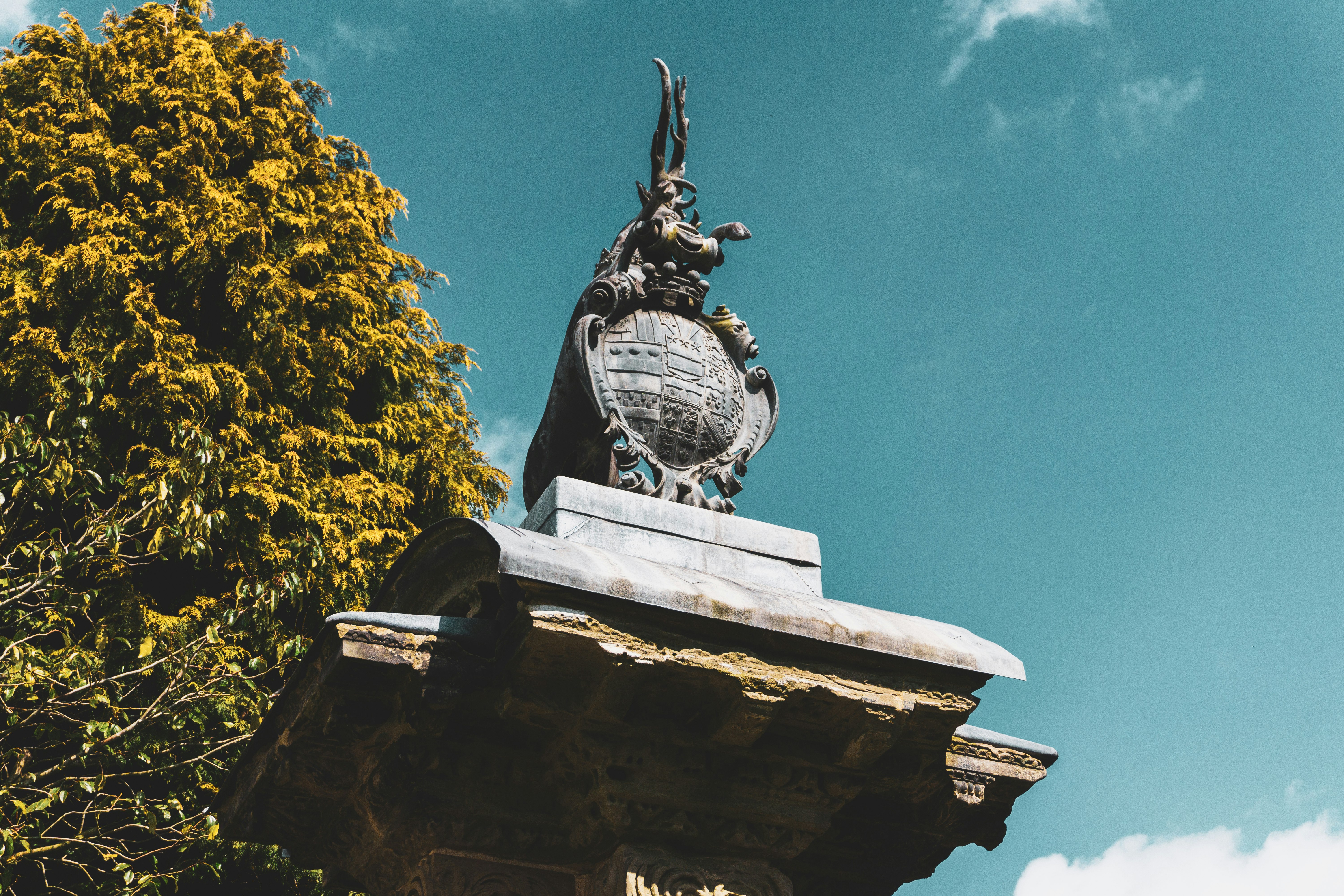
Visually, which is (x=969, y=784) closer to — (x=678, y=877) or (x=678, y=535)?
(x=678, y=877)

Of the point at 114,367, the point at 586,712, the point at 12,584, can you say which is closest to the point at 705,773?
the point at 586,712

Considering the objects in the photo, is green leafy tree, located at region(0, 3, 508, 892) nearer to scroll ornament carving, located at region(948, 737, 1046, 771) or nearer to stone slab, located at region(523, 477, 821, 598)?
stone slab, located at region(523, 477, 821, 598)

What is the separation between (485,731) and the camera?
→ 10.7ft

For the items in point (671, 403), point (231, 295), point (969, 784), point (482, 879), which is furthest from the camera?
point (231, 295)

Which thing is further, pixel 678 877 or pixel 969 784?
pixel 969 784

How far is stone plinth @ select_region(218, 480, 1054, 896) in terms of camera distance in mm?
3033

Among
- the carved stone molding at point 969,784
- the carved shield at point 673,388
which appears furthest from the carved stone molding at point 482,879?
the carved shield at point 673,388

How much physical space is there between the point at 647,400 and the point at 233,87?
8.49 metres

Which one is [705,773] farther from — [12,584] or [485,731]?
[12,584]

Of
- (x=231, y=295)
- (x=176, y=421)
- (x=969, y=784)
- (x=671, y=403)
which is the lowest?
(x=969, y=784)

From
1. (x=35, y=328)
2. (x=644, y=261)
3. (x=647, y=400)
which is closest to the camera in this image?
(x=647, y=400)

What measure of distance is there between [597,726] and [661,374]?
55.4 inches

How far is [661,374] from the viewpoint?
162 inches

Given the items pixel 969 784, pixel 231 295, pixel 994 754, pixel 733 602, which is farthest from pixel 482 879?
pixel 231 295
